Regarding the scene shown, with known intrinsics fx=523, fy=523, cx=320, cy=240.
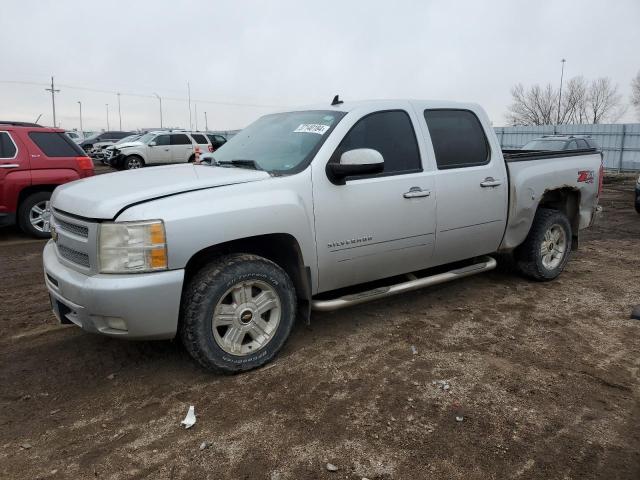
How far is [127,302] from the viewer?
3.06m

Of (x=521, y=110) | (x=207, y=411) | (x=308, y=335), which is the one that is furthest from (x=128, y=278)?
(x=521, y=110)

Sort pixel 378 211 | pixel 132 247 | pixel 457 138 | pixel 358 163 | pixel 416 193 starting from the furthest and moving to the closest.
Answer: pixel 457 138, pixel 416 193, pixel 378 211, pixel 358 163, pixel 132 247

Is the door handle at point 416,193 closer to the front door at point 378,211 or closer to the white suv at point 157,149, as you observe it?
the front door at point 378,211

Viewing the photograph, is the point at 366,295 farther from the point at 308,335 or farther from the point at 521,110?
the point at 521,110

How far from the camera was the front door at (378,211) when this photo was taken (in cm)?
380

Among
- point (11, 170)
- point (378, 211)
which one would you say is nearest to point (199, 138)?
point (11, 170)

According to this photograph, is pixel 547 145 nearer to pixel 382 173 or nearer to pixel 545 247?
pixel 545 247

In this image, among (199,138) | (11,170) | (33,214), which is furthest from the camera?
(199,138)

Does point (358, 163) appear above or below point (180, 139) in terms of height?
below

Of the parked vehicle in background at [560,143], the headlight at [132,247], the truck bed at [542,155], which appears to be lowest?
the headlight at [132,247]

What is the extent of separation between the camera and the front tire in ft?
10.8

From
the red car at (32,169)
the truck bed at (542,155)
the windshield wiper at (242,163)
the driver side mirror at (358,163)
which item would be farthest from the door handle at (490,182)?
the red car at (32,169)

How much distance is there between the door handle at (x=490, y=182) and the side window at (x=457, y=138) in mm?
161

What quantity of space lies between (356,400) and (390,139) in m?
2.10
